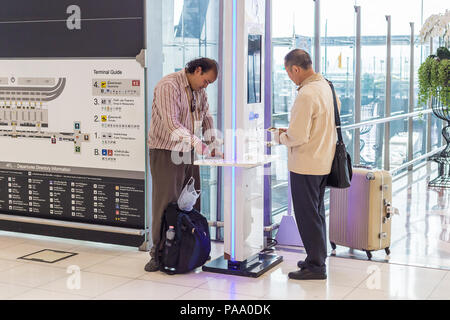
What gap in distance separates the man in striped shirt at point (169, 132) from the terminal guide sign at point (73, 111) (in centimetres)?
51

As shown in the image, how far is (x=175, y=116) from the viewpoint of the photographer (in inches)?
181

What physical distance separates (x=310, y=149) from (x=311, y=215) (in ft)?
1.49

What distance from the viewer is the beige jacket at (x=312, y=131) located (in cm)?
433

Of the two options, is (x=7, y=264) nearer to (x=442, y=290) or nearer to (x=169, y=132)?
(x=169, y=132)

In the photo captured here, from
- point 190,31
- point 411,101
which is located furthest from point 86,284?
point 411,101

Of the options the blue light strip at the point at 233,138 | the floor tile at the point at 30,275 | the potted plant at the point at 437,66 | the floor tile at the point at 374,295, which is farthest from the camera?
the potted plant at the point at 437,66

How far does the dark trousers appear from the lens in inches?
176

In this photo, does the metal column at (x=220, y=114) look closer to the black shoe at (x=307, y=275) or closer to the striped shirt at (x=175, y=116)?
the striped shirt at (x=175, y=116)

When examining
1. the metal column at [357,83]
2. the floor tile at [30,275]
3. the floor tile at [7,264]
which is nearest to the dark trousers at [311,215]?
the floor tile at [30,275]

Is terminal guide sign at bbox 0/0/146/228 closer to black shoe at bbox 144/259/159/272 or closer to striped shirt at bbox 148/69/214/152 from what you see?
striped shirt at bbox 148/69/214/152

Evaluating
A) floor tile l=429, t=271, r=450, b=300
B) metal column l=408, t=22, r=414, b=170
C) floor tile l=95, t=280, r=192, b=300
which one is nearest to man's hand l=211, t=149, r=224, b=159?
floor tile l=95, t=280, r=192, b=300

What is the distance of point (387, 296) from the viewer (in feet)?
13.6
